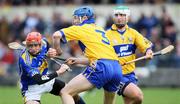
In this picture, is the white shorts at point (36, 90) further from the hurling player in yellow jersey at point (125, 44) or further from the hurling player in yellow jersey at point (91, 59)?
the hurling player in yellow jersey at point (125, 44)

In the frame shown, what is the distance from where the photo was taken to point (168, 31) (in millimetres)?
23625

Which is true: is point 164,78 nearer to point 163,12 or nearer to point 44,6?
point 163,12

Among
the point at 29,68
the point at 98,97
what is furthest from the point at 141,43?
the point at 98,97

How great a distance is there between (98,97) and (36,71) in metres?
7.17

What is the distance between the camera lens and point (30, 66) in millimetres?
12562

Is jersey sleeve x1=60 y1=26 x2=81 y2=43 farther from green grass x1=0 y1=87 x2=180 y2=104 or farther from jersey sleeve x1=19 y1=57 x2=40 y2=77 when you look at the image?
green grass x1=0 y1=87 x2=180 y2=104

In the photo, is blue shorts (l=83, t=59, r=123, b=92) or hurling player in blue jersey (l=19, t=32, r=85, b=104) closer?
blue shorts (l=83, t=59, r=123, b=92)

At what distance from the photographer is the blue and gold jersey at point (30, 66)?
1254cm

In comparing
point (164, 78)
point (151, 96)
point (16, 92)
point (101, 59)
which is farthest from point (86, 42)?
point (164, 78)

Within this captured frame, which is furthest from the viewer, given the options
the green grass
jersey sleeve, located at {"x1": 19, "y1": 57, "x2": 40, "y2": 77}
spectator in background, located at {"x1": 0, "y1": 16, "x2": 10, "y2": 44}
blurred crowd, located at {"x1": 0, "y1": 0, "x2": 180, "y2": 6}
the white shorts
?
blurred crowd, located at {"x1": 0, "y1": 0, "x2": 180, "y2": 6}

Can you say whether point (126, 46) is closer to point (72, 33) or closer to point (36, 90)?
point (72, 33)

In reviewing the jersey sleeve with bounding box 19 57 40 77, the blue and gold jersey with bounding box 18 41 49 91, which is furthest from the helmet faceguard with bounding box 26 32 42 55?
the jersey sleeve with bounding box 19 57 40 77

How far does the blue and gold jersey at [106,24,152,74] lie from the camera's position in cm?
1359

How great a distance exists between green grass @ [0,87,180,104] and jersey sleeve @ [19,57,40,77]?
5.28m
